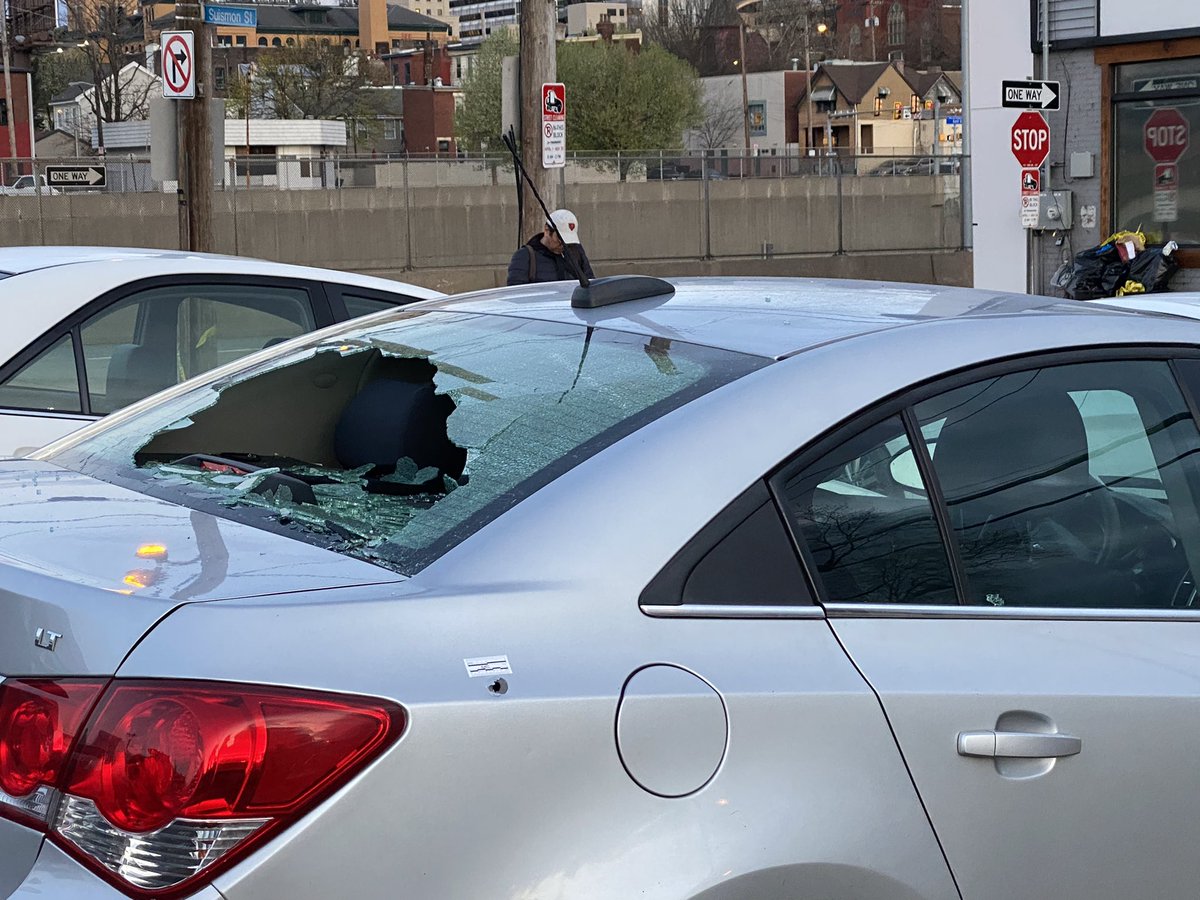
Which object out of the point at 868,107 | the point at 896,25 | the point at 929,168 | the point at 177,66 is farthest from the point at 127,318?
the point at 896,25

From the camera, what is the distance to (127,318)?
19.4ft

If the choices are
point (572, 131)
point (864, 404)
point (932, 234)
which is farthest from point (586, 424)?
point (572, 131)

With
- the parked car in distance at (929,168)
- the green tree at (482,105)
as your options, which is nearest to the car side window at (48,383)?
the parked car in distance at (929,168)

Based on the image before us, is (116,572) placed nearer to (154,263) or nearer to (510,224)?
(154,263)

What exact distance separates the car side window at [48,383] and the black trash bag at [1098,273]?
45.9 feet

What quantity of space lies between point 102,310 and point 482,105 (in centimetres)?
7684

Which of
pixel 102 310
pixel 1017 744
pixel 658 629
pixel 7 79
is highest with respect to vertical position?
pixel 7 79

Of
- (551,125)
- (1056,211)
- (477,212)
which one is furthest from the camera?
(477,212)

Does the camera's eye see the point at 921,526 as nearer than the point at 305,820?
No

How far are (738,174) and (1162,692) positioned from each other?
114ft

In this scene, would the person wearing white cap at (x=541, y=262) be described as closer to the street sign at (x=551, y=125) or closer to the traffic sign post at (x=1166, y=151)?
the street sign at (x=551, y=125)

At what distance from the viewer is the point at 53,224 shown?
1119 inches

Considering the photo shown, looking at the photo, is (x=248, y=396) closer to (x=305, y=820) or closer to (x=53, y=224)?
(x=305, y=820)

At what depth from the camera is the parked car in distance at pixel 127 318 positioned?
551 centimetres
